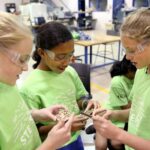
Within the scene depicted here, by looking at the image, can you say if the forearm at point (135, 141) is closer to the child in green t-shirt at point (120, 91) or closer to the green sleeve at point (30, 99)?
the green sleeve at point (30, 99)

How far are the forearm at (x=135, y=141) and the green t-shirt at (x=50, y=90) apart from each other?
430mm

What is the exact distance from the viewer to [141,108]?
1194 millimetres

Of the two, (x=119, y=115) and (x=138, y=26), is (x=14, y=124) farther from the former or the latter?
(x=119, y=115)

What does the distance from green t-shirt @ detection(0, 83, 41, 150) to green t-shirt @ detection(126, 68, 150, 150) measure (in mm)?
520

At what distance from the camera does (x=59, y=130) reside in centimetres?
107

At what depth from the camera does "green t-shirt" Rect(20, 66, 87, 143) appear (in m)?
1.37

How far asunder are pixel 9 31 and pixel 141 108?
2.43 feet

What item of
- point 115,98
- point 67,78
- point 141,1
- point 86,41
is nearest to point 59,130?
point 67,78

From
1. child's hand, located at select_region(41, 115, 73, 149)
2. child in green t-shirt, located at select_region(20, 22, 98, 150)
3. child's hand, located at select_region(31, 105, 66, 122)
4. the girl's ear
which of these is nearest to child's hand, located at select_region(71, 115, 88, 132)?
child in green t-shirt, located at select_region(20, 22, 98, 150)

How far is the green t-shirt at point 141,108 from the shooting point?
116 cm

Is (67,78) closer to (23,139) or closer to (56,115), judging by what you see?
(56,115)

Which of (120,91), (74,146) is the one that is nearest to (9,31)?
(74,146)

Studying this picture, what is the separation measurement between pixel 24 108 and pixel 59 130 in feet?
0.65

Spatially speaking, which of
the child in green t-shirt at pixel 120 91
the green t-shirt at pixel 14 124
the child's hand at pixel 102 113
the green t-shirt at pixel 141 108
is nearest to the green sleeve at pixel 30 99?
the green t-shirt at pixel 14 124
